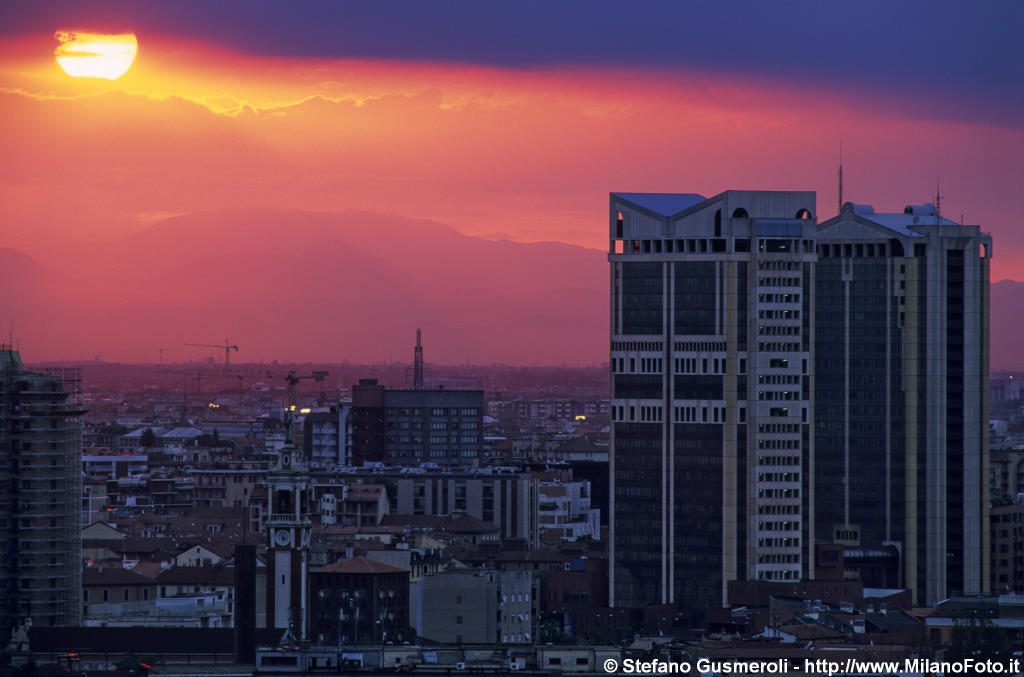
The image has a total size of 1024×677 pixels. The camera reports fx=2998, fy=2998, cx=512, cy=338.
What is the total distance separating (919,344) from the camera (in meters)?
156

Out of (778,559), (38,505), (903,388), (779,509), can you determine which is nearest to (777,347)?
(779,509)

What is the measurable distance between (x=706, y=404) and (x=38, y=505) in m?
36.1

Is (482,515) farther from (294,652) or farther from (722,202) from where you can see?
(294,652)

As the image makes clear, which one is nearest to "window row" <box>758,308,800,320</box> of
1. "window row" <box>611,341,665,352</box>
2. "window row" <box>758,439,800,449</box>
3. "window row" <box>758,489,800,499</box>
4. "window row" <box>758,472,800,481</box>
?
"window row" <box>611,341,665,352</box>

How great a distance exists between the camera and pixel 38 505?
122m

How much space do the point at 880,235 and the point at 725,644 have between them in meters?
50.9

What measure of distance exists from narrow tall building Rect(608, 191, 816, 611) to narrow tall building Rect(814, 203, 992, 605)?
33.7 feet

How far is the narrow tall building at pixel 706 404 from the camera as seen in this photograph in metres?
143

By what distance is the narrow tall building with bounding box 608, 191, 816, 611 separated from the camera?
143375 mm

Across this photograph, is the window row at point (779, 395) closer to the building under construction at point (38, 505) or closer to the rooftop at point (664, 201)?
the rooftop at point (664, 201)

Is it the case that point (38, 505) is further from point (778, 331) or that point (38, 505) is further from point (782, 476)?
point (778, 331)

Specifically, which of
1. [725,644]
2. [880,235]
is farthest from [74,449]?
[880,235]

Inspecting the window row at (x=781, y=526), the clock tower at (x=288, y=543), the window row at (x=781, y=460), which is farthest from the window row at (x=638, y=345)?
the clock tower at (x=288, y=543)

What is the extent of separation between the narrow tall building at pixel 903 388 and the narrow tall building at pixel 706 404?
10.3m
